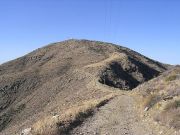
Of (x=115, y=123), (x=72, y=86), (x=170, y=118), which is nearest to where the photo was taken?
(x=170, y=118)

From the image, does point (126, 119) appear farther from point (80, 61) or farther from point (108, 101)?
point (80, 61)

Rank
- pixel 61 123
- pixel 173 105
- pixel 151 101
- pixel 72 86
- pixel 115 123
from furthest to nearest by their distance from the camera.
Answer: pixel 72 86, pixel 151 101, pixel 115 123, pixel 173 105, pixel 61 123

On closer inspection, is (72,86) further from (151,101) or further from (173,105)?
(173,105)

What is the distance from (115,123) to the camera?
88.4ft

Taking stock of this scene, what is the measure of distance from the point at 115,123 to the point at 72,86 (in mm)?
43973

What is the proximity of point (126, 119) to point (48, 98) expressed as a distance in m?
44.4

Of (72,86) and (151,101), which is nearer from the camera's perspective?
(151,101)

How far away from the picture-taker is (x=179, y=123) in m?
22.7

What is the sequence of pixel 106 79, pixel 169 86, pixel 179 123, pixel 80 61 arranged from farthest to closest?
pixel 80 61 < pixel 106 79 < pixel 169 86 < pixel 179 123

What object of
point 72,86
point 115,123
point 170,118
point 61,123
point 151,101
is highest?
point 170,118

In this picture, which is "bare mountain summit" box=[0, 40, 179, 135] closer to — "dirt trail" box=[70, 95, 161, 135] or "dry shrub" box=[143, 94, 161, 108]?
"dirt trail" box=[70, 95, 161, 135]

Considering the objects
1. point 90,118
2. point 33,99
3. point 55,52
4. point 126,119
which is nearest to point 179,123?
point 126,119

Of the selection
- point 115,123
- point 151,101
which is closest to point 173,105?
point 115,123

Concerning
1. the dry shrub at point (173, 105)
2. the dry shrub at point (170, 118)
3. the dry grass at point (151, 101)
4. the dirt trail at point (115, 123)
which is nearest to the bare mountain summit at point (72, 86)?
the dirt trail at point (115, 123)
